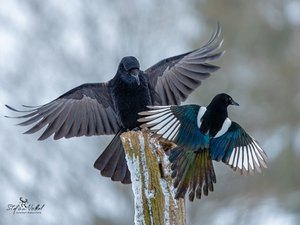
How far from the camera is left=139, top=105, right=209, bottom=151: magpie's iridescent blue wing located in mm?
8484

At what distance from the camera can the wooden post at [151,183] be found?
7617 mm

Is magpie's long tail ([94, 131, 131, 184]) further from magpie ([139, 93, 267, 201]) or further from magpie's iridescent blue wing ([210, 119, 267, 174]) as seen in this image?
magpie's iridescent blue wing ([210, 119, 267, 174])

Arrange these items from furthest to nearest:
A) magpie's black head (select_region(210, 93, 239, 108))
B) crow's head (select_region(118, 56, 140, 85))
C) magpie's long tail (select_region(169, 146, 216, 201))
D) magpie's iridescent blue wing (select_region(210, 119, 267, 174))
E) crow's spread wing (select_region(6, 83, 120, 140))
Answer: crow's spread wing (select_region(6, 83, 120, 140))
crow's head (select_region(118, 56, 140, 85))
magpie's black head (select_region(210, 93, 239, 108))
magpie's iridescent blue wing (select_region(210, 119, 267, 174))
magpie's long tail (select_region(169, 146, 216, 201))

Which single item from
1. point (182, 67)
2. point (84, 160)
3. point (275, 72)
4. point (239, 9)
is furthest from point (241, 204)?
point (182, 67)

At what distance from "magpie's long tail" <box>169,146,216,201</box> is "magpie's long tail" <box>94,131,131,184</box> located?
4.52ft

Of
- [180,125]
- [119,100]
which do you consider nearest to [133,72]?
[119,100]

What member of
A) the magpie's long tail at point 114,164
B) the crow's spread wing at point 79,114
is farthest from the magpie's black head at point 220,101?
the crow's spread wing at point 79,114

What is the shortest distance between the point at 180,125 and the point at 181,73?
6.39 feet

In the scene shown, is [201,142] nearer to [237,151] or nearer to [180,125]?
[180,125]

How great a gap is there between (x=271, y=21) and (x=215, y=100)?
62.7 ft

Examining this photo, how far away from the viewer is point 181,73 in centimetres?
1047

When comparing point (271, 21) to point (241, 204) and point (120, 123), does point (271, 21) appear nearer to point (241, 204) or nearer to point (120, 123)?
point (241, 204)

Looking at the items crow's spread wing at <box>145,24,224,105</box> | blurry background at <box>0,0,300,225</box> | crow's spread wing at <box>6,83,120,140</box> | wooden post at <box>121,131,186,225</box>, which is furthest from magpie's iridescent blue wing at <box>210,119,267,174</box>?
blurry background at <box>0,0,300,225</box>

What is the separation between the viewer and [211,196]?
21109mm
